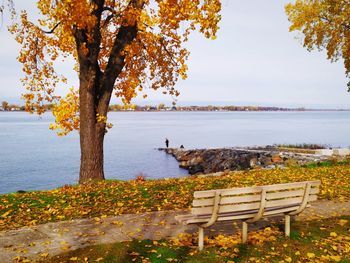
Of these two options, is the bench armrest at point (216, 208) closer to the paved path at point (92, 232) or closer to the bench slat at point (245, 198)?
the bench slat at point (245, 198)

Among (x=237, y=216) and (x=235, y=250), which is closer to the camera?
(x=235, y=250)

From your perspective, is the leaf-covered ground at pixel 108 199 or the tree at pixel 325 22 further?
the tree at pixel 325 22

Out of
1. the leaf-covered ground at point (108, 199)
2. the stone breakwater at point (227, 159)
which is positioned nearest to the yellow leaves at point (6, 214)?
the leaf-covered ground at point (108, 199)

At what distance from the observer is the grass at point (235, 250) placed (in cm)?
559

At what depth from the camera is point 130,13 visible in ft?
37.6

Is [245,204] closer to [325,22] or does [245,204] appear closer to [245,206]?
[245,206]

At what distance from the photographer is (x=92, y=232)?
22.7ft

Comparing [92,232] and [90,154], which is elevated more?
[90,154]

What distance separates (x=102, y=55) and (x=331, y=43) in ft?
53.3

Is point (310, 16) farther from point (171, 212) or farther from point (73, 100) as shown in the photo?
point (171, 212)

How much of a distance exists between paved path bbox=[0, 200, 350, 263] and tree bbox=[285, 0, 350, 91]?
702 inches

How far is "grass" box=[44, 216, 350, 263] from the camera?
5.59 m

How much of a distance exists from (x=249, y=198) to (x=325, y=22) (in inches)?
836

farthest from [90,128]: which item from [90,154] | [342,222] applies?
[342,222]
